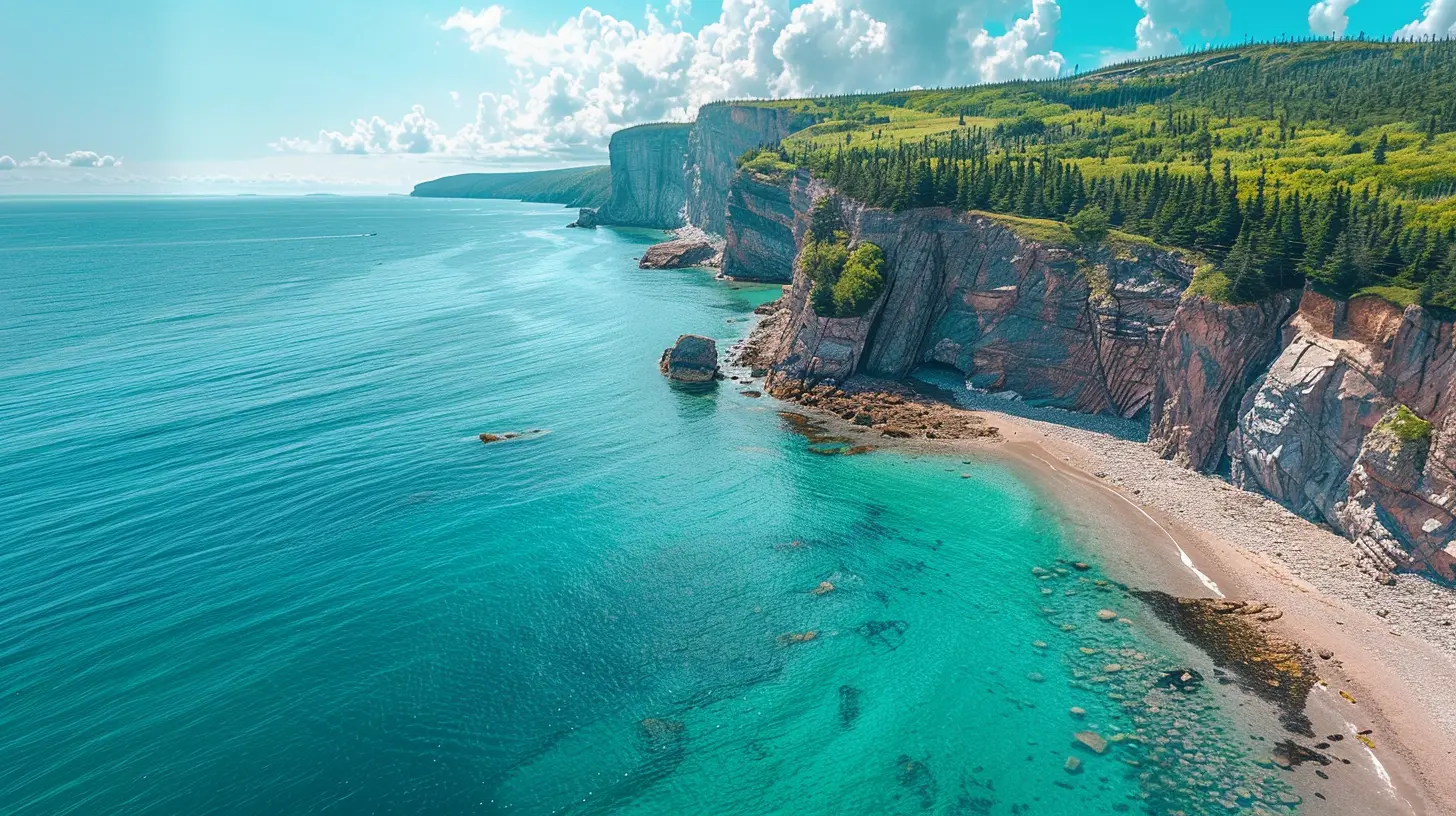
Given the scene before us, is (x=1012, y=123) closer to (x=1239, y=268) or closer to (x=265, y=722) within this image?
(x=1239, y=268)

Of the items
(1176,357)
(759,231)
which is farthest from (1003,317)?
(759,231)

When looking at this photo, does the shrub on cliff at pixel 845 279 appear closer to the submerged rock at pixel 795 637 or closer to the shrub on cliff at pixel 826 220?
the shrub on cliff at pixel 826 220

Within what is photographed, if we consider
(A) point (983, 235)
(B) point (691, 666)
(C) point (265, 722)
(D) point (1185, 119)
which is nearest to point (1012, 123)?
(D) point (1185, 119)

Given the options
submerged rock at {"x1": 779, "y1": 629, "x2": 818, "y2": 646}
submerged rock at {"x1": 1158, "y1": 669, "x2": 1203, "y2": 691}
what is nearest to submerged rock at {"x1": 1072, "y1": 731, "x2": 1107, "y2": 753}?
submerged rock at {"x1": 1158, "y1": 669, "x2": 1203, "y2": 691}

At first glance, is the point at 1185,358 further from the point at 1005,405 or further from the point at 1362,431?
the point at 1005,405

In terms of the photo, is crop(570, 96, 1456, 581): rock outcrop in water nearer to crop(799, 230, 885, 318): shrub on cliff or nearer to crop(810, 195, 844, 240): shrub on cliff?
crop(799, 230, 885, 318): shrub on cliff

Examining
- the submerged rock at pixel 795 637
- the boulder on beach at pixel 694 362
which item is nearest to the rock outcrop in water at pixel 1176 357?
the boulder on beach at pixel 694 362
